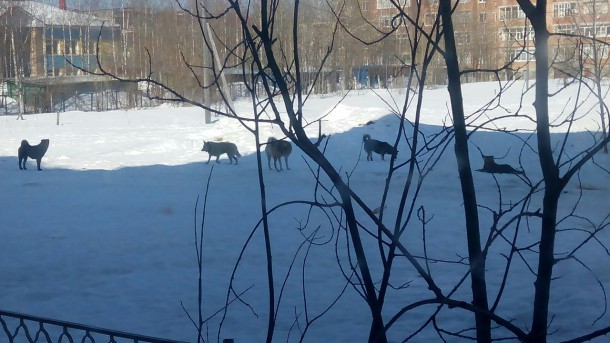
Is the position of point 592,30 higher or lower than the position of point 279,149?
higher

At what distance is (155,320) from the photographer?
6551mm

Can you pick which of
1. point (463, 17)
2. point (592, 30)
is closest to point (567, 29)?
point (592, 30)

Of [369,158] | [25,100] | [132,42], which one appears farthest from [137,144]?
[25,100]

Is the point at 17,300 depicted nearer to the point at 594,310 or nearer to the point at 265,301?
the point at 265,301

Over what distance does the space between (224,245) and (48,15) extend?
43604 millimetres

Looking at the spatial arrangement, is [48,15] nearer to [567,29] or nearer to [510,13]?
[567,29]

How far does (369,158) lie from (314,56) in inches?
467

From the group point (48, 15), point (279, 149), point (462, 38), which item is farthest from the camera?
point (48, 15)

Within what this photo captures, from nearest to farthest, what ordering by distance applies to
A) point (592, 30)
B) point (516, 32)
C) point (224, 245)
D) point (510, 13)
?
point (516, 32), point (510, 13), point (592, 30), point (224, 245)

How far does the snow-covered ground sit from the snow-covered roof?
86.8ft

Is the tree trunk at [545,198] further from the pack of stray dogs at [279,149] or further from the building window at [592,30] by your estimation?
the pack of stray dogs at [279,149]

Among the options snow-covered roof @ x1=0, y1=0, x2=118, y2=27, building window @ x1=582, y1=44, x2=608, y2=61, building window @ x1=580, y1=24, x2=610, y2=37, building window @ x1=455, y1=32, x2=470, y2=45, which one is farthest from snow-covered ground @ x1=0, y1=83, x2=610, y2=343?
snow-covered roof @ x1=0, y1=0, x2=118, y2=27

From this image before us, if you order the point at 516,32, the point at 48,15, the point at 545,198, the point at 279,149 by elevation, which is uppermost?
the point at 48,15

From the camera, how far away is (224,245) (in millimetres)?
9672
